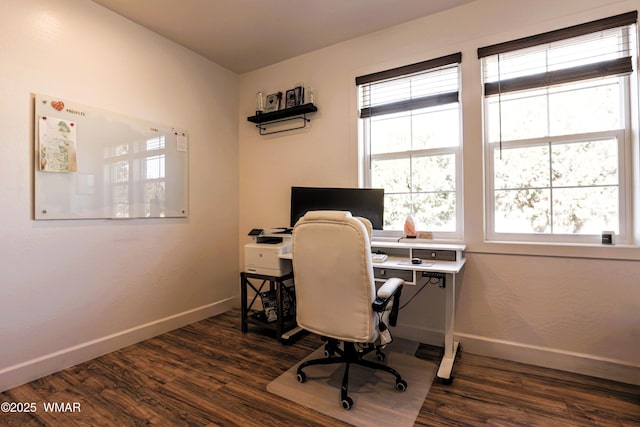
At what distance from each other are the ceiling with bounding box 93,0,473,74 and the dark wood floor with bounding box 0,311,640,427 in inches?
110

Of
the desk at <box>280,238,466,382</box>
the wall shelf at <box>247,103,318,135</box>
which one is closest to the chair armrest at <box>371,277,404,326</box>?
the desk at <box>280,238,466,382</box>

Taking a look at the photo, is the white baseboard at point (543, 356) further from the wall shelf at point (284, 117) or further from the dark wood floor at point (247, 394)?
the wall shelf at point (284, 117)

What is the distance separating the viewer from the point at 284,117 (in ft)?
11.2

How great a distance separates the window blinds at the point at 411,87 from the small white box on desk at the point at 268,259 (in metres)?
1.48

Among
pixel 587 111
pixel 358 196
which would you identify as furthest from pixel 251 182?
pixel 587 111

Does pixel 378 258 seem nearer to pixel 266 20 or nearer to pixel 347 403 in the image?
pixel 347 403

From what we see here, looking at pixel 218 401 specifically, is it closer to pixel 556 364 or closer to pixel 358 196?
pixel 358 196

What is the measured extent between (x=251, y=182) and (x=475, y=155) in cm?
239

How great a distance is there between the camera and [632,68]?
2059mm

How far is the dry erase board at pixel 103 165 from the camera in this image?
2.22 metres

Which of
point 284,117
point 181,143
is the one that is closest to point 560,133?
point 284,117

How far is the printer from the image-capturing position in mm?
2830

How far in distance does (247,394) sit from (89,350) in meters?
1.40

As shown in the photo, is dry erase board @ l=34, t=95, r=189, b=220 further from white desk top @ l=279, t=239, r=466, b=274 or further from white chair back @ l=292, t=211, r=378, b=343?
white chair back @ l=292, t=211, r=378, b=343
